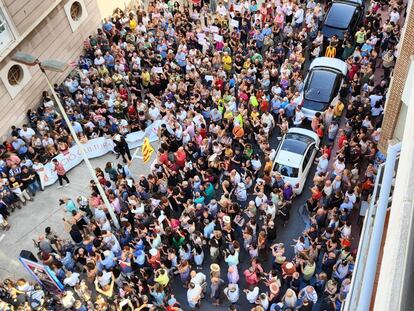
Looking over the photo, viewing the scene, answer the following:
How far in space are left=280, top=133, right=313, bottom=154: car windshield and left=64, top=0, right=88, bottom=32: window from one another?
11731mm

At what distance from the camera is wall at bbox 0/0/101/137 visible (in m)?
18.5

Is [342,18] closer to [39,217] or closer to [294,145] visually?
[294,145]

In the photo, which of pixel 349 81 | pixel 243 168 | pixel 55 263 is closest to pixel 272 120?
pixel 243 168

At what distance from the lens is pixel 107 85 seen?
64.0 ft

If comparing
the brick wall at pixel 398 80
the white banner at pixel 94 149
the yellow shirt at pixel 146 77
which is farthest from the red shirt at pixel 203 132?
the brick wall at pixel 398 80

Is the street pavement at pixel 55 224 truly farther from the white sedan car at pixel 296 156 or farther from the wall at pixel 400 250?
the wall at pixel 400 250

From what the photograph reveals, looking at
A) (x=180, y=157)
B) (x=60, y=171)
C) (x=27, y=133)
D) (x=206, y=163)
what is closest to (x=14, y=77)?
(x=27, y=133)

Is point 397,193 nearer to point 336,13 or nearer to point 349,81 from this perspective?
point 349,81

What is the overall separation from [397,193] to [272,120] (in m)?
10.5

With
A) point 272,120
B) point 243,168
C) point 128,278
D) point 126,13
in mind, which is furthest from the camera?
point 126,13

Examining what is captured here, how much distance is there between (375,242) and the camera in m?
7.80

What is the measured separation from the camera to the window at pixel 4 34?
17.4 meters

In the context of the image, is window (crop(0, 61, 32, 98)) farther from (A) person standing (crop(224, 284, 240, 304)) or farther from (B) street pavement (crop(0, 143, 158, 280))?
(A) person standing (crop(224, 284, 240, 304))

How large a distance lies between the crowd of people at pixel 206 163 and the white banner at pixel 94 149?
11.5 inches
